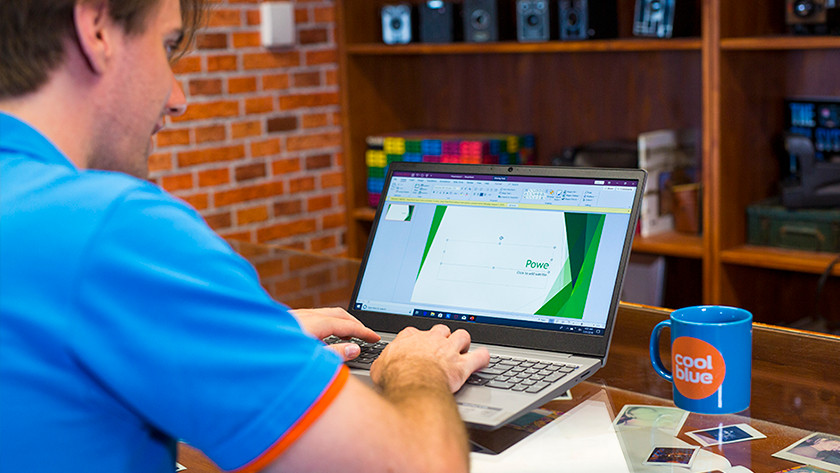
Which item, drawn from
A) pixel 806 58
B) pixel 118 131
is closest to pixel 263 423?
pixel 118 131

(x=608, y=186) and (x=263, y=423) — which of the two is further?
(x=608, y=186)

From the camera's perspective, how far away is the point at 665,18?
2.68m

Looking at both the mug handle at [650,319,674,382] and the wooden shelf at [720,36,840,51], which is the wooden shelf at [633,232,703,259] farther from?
the mug handle at [650,319,674,382]

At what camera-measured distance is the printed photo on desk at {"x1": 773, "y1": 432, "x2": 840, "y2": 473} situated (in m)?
0.98

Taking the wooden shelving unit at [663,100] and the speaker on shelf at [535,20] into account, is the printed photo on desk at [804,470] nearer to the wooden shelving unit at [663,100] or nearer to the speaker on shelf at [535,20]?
the wooden shelving unit at [663,100]

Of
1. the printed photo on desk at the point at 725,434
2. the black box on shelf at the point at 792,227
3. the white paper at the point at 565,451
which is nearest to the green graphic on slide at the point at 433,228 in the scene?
the white paper at the point at 565,451

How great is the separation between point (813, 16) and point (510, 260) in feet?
5.17

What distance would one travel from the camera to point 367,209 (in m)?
3.47

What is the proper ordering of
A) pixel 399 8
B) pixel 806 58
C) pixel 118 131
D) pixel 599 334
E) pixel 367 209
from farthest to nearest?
pixel 367 209 < pixel 399 8 < pixel 806 58 < pixel 599 334 < pixel 118 131

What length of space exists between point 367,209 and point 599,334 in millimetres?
2318

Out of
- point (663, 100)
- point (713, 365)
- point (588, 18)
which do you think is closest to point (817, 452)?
point (713, 365)

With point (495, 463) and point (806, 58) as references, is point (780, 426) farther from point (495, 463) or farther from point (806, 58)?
point (806, 58)

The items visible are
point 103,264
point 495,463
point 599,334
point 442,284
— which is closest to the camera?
point 103,264

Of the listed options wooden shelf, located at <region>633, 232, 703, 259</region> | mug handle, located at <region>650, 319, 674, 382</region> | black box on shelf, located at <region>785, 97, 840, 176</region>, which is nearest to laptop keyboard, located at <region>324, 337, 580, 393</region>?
mug handle, located at <region>650, 319, 674, 382</region>
